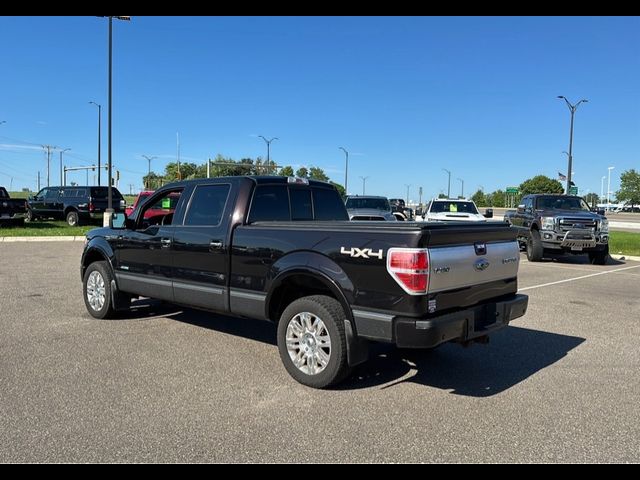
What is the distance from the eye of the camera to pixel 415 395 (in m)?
4.64

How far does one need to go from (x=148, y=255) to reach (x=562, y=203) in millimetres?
13505

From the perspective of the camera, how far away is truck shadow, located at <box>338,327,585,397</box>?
493 cm

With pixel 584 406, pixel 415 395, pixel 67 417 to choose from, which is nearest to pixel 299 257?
pixel 415 395

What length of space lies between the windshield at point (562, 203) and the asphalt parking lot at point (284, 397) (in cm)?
927

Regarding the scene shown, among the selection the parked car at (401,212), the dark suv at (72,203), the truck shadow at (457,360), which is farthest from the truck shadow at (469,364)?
the dark suv at (72,203)

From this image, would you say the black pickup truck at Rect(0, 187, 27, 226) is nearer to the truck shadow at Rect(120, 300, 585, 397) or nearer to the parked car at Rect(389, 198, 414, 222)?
the parked car at Rect(389, 198, 414, 222)

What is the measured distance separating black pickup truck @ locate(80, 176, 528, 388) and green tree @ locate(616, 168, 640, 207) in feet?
412

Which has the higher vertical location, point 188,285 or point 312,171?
point 312,171

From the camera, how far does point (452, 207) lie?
18609mm

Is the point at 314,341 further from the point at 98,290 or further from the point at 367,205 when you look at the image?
the point at 367,205

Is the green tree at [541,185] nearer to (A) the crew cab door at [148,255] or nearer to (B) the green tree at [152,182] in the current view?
(B) the green tree at [152,182]

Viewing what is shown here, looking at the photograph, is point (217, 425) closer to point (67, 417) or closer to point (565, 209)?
point (67, 417)

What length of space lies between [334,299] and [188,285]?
1.97 m

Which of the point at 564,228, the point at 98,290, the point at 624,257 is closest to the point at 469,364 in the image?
the point at 98,290
